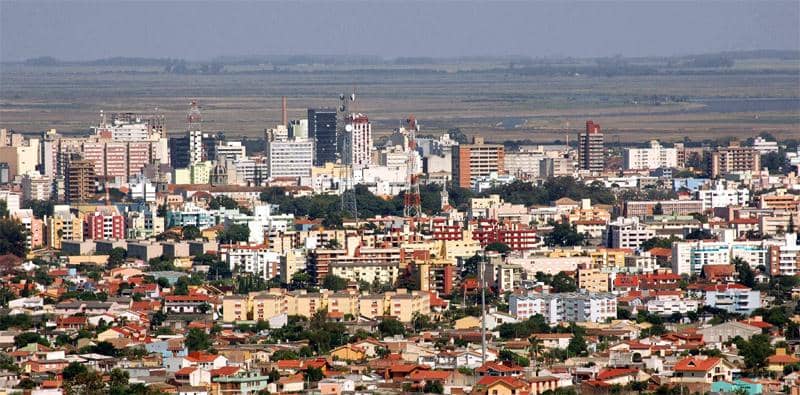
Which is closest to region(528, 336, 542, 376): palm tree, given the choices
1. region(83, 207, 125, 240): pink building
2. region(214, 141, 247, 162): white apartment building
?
region(83, 207, 125, 240): pink building

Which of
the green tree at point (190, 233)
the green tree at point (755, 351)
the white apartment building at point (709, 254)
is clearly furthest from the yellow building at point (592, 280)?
the green tree at point (190, 233)

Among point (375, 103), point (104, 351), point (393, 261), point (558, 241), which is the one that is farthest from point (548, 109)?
point (104, 351)

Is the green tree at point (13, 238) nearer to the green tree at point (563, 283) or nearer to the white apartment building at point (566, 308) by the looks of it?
the green tree at point (563, 283)

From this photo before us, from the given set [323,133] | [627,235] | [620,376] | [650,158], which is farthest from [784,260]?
[323,133]

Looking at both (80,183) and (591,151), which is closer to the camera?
(80,183)

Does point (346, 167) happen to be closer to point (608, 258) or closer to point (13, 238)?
point (13, 238)

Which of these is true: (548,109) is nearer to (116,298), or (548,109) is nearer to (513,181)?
(513,181)
